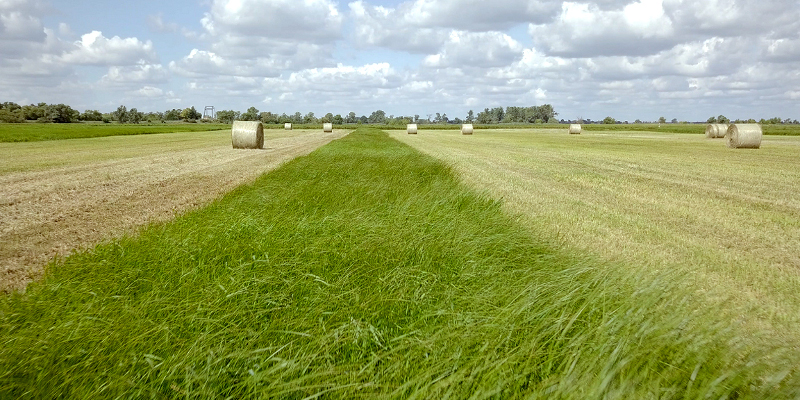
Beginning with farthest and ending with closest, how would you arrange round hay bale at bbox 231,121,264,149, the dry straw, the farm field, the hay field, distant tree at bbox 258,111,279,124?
1. distant tree at bbox 258,111,279,124
2. the dry straw
3. round hay bale at bbox 231,121,264,149
4. the farm field
5. the hay field

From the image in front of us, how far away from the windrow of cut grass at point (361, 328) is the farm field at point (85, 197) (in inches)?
57.8

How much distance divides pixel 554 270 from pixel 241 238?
3.02 meters

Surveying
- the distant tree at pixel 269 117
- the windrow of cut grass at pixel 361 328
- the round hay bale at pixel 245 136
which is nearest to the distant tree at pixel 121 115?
the distant tree at pixel 269 117

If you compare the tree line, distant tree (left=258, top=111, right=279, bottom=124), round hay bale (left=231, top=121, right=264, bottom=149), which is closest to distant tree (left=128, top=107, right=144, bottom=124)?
the tree line

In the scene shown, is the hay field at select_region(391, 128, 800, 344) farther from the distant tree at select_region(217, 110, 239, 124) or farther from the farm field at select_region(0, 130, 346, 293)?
the distant tree at select_region(217, 110, 239, 124)

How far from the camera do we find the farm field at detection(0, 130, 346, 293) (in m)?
7.29

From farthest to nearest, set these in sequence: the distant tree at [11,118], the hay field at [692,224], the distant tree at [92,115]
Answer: the distant tree at [92,115], the distant tree at [11,118], the hay field at [692,224]

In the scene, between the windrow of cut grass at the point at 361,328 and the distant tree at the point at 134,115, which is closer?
the windrow of cut grass at the point at 361,328

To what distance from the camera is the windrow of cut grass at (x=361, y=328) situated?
2.66 meters

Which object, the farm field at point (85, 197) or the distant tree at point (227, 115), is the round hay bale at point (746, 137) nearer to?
the farm field at point (85, 197)

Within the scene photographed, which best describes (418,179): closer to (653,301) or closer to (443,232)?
(443,232)

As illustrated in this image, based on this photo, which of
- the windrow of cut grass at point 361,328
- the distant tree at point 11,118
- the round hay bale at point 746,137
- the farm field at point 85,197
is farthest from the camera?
the distant tree at point 11,118

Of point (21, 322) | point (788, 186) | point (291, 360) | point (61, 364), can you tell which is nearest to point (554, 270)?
point (291, 360)

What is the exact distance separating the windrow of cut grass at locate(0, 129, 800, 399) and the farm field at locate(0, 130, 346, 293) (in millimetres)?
1468
